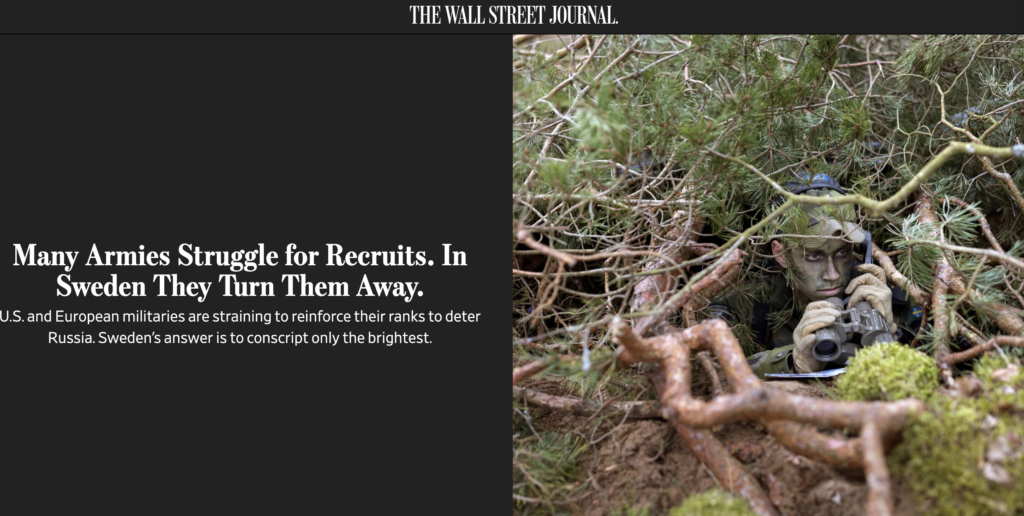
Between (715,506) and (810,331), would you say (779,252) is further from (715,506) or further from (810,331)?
(715,506)

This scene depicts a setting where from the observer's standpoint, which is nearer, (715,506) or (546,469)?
(715,506)

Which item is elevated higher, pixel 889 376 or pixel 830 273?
pixel 830 273

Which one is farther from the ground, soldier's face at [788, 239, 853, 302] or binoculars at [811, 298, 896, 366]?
soldier's face at [788, 239, 853, 302]

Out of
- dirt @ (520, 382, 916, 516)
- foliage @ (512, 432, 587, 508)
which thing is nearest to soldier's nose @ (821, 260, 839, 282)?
dirt @ (520, 382, 916, 516)

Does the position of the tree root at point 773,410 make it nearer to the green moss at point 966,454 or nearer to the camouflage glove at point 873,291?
the green moss at point 966,454

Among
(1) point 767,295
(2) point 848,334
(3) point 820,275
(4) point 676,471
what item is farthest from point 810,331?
(4) point 676,471

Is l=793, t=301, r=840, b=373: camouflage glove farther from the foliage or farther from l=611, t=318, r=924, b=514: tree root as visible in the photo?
the foliage

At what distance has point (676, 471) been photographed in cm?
253

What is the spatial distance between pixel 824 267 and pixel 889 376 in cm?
105

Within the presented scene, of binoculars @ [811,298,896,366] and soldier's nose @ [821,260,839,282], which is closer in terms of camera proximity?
binoculars @ [811,298,896,366]

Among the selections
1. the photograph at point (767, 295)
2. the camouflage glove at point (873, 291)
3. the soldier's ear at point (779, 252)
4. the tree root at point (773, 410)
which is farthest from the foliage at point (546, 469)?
the camouflage glove at point (873, 291)

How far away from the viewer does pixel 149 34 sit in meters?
2.50

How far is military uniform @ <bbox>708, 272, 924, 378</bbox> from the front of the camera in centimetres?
336

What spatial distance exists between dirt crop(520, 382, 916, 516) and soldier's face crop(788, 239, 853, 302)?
61 centimetres
